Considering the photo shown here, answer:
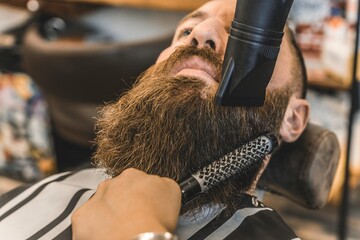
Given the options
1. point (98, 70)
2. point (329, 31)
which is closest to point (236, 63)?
point (98, 70)

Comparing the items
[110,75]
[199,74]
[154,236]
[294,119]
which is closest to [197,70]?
[199,74]

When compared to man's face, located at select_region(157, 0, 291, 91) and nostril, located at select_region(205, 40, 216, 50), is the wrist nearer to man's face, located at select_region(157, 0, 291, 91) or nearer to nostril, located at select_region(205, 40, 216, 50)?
man's face, located at select_region(157, 0, 291, 91)

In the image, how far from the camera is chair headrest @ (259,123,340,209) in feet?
4.70

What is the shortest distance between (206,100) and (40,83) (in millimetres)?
1549

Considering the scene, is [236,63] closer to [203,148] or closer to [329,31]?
[203,148]

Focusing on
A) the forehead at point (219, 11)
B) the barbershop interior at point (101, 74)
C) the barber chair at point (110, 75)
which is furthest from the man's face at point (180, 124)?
the barbershop interior at point (101, 74)

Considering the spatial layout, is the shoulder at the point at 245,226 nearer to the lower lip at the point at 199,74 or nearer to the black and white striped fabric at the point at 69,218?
the black and white striped fabric at the point at 69,218

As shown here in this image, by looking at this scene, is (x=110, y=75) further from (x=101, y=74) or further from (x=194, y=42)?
(x=194, y=42)

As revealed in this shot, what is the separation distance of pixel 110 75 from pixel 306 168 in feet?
3.80

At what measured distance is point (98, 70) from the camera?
93.7 inches

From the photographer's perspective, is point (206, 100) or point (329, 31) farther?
point (329, 31)

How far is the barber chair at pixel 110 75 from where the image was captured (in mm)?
1452

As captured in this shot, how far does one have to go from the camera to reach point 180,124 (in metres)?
1.13

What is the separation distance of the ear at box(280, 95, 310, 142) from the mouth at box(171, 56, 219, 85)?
10.7 inches
